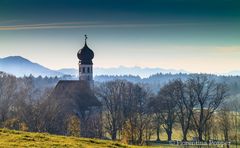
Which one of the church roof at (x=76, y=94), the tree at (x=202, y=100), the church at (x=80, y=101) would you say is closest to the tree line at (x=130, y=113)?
the tree at (x=202, y=100)

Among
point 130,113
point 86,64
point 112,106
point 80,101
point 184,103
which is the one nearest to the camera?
point 184,103

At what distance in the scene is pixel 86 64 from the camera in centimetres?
7431

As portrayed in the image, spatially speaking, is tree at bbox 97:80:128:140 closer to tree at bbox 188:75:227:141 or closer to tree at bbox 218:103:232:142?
tree at bbox 188:75:227:141

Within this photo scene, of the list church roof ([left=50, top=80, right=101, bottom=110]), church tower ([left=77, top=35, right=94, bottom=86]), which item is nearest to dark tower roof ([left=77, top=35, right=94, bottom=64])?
church tower ([left=77, top=35, right=94, bottom=86])

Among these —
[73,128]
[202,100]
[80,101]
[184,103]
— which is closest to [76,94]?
[80,101]

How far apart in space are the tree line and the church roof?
5.50 feet

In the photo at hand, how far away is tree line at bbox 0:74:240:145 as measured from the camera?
185 ft

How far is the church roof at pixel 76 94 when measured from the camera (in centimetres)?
6600

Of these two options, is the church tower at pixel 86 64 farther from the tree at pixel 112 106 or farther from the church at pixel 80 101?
the tree at pixel 112 106

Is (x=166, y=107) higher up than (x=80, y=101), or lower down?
lower down

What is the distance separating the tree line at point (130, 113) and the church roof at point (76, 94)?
1677 millimetres

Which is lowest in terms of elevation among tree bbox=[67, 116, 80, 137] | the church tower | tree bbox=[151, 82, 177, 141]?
tree bbox=[67, 116, 80, 137]

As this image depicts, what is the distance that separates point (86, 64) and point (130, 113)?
46.5 ft

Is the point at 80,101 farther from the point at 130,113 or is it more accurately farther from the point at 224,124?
the point at 224,124
